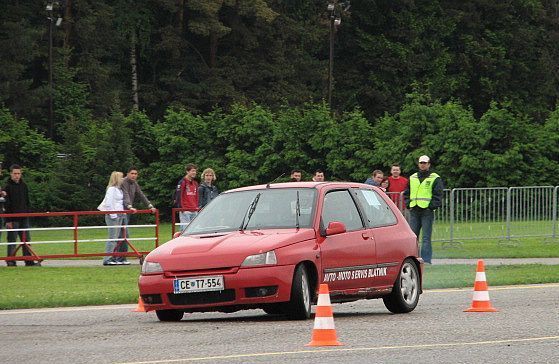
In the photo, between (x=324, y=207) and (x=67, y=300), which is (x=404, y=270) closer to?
(x=324, y=207)

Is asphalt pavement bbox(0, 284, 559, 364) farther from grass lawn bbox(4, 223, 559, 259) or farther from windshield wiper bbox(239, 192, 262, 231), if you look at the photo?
grass lawn bbox(4, 223, 559, 259)

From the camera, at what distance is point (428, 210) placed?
1070 inches

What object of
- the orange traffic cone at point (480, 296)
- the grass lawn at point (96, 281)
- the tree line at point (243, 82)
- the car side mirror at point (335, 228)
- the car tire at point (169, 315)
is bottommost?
the grass lawn at point (96, 281)

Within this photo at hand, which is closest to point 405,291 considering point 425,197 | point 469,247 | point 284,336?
Result: point 284,336

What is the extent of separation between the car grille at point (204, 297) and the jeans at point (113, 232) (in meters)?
14.0

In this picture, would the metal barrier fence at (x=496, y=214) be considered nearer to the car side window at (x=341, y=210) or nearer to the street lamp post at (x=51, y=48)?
the car side window at (x=341, y=210)

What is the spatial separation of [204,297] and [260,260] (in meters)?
0.66

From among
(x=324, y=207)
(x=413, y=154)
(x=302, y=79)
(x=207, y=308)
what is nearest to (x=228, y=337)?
(x=207, y=308)

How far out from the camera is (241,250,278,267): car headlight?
51.2 feet

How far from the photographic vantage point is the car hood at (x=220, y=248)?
15.6 meters

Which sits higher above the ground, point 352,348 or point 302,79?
point 302,79

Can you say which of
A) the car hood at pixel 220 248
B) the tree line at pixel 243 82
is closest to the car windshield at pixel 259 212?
the car hood at pixel 220 248

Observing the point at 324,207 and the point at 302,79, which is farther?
the point at 302,79

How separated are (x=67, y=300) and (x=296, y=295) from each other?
5099 mm
